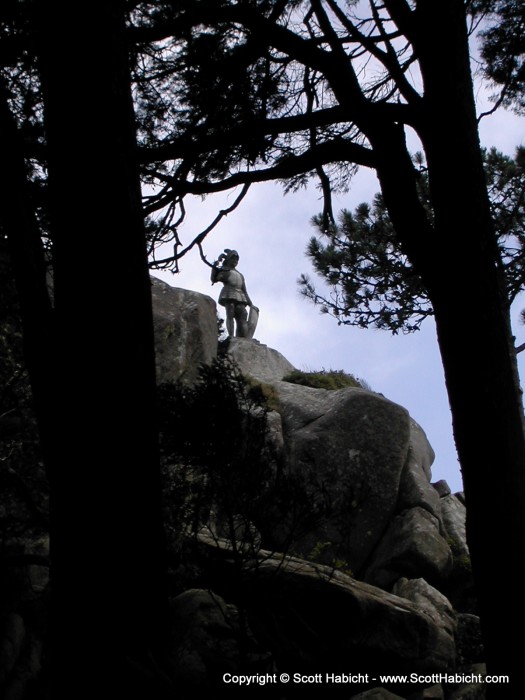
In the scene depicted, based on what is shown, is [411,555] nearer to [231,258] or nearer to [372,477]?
[372,477]

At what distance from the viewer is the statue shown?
20203 mm

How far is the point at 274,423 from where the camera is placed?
555 inches

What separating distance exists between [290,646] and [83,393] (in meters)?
1.86

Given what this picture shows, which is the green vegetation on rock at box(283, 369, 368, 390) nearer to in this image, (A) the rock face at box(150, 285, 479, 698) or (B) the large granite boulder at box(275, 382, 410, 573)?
(A) the rock face at box(150, 285, 479, 698)

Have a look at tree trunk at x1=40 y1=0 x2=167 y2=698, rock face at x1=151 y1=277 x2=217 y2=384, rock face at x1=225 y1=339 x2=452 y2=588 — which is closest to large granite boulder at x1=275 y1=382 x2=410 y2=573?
rock face at x1=225 y1=339 x2=452 y2=588

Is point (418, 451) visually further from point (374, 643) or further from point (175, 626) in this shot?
point (175, 626)

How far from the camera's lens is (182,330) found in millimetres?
14688

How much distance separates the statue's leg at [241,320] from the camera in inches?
798

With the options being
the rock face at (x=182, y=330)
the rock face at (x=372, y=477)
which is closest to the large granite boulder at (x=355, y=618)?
the rock face at (x=372, y=477)

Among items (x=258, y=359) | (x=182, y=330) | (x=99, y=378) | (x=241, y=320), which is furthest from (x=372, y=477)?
(x=99, y=378)

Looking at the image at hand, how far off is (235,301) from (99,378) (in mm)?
17308

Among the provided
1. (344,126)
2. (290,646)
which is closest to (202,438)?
(290,646)

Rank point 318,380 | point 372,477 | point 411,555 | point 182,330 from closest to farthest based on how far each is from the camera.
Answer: point 411,555 < point 372,477 < point 182,330 < point 318,380

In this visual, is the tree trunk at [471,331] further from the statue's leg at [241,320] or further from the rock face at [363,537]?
the statue's leg at [241,320]
